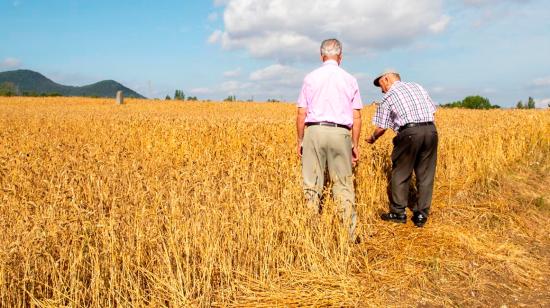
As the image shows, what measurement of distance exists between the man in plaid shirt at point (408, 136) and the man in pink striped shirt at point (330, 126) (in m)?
0.81

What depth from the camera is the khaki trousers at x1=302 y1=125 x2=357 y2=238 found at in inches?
198

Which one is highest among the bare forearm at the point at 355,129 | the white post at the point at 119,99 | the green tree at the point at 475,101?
the green tree at the point at 475,101

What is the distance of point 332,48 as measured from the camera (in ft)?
16.5

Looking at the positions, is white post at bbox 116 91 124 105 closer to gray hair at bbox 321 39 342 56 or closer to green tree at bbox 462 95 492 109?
gray hair at bbox 321 39 342 56

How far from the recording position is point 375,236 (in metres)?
5.63

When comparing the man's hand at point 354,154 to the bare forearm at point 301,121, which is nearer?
the bare forearm at point 301,121

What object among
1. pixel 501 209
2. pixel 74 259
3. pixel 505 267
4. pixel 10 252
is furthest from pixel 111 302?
pixel 501 209

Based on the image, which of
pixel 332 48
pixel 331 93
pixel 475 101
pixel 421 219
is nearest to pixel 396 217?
pixel 421 219

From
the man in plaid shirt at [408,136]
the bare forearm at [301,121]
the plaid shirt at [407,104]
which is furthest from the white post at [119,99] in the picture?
the bare forearm at [301,121]

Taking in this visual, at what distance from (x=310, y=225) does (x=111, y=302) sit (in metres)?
2.06

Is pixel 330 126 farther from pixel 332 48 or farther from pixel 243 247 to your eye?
pixel 243 247

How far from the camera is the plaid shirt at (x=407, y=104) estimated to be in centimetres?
560

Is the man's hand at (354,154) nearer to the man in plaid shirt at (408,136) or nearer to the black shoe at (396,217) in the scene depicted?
the man in plaid shirt at (408,136)

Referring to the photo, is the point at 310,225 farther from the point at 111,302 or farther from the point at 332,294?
the point at 111,302
